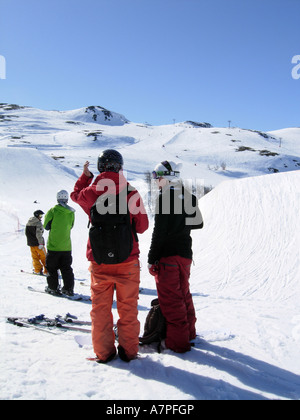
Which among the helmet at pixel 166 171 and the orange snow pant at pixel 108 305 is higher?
the helmet at pixel 166 171

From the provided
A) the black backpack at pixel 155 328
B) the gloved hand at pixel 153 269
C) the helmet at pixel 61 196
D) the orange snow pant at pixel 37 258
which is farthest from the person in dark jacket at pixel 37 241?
the gloved hand at pixel 153 269

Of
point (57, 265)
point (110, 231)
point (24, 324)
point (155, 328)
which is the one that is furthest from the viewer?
point (57, 265)

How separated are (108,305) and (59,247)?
3.34m

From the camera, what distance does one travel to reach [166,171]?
3.37 meters

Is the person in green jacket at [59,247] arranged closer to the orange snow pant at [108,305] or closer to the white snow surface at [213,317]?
the white snow surface at [213,317]

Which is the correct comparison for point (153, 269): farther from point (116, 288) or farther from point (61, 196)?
point (61, 196)

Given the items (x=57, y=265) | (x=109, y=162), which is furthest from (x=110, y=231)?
(x=57, y=265)

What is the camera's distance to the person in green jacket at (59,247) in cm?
586

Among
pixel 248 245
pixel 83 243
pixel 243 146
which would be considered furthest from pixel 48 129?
pixel 248 245

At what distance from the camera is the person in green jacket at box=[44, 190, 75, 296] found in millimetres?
5863

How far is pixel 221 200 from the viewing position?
→ 1185 cm

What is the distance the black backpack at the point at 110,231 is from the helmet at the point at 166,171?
0.74 m

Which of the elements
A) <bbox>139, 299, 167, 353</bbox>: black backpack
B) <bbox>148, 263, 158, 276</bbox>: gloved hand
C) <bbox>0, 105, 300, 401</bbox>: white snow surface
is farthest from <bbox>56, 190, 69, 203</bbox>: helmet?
<bbox>139, 299, 167, 353</bbox>: black backpack

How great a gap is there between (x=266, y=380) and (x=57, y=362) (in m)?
1.87
